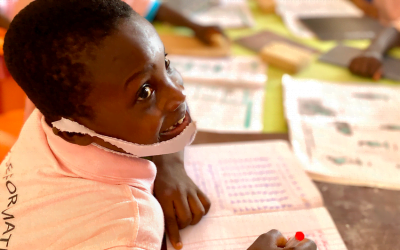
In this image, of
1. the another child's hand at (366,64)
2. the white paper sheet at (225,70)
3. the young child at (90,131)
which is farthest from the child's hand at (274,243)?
the another child's hand at (366,64)

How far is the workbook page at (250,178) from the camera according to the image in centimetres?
54

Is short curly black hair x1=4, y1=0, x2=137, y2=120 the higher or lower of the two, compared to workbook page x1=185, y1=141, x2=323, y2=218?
higher

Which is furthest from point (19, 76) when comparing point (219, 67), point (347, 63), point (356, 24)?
point (356, 24)

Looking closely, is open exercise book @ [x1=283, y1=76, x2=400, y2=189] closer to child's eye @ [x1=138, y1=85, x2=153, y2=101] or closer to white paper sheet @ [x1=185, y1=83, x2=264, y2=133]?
white paper sheet @ [x1=185, y1=83, x2=264, y2=133]

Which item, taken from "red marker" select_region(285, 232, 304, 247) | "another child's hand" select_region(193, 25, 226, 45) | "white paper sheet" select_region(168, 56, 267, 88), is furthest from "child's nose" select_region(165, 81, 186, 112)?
"another child's hand" select_region(193, 25, 226, 45)

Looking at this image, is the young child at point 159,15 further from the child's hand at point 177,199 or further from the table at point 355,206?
the child's hand at point 177,199

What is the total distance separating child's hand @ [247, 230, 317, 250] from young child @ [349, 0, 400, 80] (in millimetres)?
602

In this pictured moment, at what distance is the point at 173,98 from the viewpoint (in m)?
0.43

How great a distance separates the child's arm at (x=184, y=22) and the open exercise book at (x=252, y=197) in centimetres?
47

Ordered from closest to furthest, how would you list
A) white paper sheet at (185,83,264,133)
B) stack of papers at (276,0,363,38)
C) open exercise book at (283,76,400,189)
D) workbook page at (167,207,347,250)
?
workbook page at (167,207,347,250) → open exercise book at (283,76,400,189) → white paper sheet at (185,83,264,133) → stack of papers at (276,0,363,38)

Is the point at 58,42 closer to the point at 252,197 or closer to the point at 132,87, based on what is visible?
the point at 132,87

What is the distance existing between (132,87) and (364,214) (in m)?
0.41

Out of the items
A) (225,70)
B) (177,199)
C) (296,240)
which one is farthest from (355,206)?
(225,70)

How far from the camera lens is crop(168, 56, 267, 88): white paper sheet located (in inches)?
34.0
